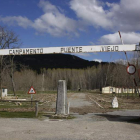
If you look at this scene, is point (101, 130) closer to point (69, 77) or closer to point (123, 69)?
point (123, 69)

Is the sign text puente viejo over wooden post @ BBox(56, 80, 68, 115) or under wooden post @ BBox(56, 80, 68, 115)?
over

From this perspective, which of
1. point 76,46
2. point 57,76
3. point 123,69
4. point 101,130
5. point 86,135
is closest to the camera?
point 86,135

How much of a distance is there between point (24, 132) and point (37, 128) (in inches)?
37.7

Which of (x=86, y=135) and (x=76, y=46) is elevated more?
(x=76, y=46)

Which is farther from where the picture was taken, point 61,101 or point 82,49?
point 61,101

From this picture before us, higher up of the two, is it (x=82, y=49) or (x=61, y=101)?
(x=82, y=49)

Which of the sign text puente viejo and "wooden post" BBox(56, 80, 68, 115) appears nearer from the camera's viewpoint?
the sign text puente viejo

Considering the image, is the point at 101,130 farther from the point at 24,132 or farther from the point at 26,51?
the point at 26,51

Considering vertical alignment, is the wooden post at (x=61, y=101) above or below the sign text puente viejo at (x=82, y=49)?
below

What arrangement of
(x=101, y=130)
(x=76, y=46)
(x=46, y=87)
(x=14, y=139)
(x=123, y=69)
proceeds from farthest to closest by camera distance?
(x=46, y=87)
(x=123, y=69)
(x=76, y=46)
(x=101, y=130)
(x=14, y=139)

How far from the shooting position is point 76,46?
13.1m

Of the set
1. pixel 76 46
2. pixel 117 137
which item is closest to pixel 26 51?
pixel 76 46

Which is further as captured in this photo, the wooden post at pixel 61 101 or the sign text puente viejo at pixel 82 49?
the wooden post at pixel 61 101

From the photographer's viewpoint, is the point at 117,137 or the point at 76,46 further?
the point at 76,46
